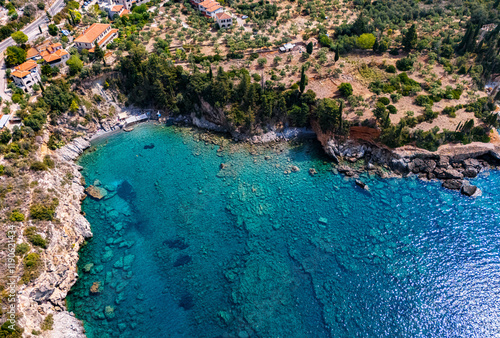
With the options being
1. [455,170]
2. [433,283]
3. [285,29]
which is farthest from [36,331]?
[285,29]

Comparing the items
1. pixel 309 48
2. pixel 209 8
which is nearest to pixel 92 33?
pixel 209 8

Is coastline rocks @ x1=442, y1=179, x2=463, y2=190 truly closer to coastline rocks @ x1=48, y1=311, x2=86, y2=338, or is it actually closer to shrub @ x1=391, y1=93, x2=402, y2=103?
shrub @ x1=391, y1=93, x2=402, y2=103

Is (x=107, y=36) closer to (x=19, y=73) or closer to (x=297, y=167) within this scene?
(x=19, y=73)

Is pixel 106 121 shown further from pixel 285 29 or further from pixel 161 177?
pixel 285 29

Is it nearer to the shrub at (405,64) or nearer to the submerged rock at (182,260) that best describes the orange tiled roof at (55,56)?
the submerged rock at (182,260)

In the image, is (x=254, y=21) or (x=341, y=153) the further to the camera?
(x=254, y=21)

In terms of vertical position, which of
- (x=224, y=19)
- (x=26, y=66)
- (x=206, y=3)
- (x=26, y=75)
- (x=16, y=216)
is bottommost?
(x=16, y=216)

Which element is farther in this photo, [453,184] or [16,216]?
[453,184]
